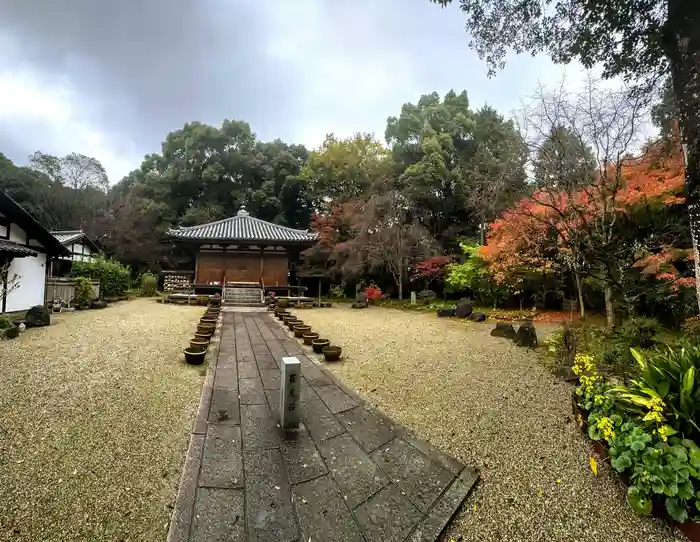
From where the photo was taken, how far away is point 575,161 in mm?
6199

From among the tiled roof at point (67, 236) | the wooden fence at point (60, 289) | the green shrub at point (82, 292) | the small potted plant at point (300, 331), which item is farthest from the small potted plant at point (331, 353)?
the tiled roof at point (67, 236)

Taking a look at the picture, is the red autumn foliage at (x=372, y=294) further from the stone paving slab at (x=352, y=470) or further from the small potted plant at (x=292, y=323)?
the stone paving slab at (x=352, y=470)

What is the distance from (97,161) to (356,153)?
24578mm

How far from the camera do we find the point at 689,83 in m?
2.86

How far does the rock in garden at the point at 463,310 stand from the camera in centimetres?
1145

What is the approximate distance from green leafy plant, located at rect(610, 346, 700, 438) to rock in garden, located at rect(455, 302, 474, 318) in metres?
8.54

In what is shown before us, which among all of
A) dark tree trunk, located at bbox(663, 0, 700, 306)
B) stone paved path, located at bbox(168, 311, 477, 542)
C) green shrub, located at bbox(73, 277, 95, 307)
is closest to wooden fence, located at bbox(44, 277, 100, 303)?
green shrub, located at bbox(73, 277, 95, 307)

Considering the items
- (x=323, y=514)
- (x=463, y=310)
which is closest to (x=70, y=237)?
(x=463, y=310)

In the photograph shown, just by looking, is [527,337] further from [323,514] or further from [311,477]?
[323,514]

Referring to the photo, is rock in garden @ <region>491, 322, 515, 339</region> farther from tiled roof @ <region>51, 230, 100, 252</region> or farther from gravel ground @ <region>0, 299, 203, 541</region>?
tiled roof @ <region>51, 230, 100, 252</region>

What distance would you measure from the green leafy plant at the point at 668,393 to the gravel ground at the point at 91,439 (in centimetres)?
341

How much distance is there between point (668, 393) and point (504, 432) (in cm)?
136

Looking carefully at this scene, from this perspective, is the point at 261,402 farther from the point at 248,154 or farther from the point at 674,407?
the point at 248,154

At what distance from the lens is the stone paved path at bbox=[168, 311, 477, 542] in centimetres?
206
